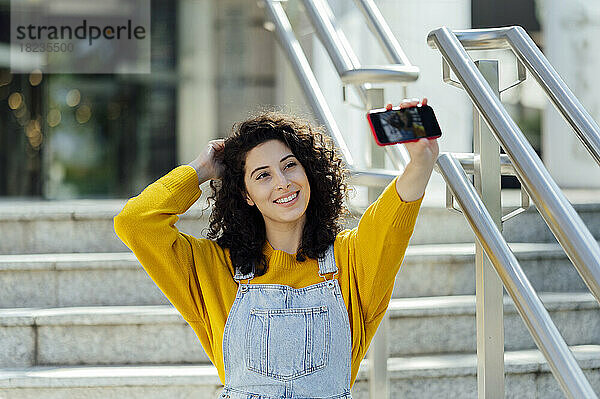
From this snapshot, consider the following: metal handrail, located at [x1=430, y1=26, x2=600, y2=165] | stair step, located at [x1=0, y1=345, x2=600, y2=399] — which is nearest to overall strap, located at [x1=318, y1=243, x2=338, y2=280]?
metal handrail, located at [x1=430, y1=26, x2=600, y2=165]

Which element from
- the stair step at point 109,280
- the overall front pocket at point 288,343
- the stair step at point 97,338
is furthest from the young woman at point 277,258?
the stair step at point 109,280

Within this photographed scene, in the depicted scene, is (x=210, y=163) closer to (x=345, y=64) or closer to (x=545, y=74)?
(x=345, y=64)

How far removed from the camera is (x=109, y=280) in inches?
101

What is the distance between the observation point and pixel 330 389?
152cm

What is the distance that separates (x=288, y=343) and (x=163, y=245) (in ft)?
1.07

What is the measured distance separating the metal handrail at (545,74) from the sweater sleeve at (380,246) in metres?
0.31

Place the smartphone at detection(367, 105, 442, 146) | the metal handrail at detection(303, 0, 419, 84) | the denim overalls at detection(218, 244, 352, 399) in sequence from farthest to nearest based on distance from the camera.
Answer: the metal handrail at detection(303, 0, 419, 84), the denim overalls at detection(218, 244, 352, 399), the smartphone at detection(367, 105, 442, 146)

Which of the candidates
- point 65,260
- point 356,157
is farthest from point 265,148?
point 356,157

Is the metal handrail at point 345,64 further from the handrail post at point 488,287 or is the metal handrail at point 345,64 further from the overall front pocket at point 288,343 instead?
the overall front pocket at point 288,343

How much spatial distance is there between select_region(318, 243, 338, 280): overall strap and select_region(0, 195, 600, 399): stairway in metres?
0.67

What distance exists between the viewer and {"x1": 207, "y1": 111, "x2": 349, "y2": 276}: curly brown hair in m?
1.62

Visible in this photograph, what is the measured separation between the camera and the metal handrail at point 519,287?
114 centimetres

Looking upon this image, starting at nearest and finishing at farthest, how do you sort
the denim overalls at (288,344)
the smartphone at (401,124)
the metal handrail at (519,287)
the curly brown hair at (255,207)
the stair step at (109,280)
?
the metal handrail at (519,287), the smartphone at (401,124), the denim overalls at (288,344), the curly brown hair at (255,207), the stair step at (109,280)

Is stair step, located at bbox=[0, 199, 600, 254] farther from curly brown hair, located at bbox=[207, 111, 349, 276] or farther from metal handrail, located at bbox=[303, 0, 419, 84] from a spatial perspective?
curly brown hair, located at bbox=[207, 111, 349, 276]
